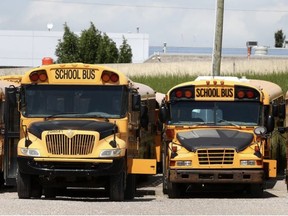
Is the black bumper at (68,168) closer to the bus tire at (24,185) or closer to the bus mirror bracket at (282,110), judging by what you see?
the bus tire at (24,185)

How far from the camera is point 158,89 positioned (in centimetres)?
4525

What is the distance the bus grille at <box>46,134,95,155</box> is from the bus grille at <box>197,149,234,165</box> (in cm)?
237

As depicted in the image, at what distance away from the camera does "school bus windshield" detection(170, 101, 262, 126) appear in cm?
2177

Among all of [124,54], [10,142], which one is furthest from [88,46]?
[10,142]

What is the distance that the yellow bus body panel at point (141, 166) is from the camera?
20469 millimetres

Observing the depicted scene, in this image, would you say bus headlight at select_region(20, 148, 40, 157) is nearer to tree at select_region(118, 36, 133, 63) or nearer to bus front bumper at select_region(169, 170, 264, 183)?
bus front bumper at select_region(169, 170, 264, 183)

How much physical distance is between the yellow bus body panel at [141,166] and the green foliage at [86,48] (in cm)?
5000

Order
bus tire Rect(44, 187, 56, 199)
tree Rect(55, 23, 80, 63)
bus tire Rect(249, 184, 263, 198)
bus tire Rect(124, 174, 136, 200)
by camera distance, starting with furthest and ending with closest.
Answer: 1. tree Rect(55, 23, 80, 63)
2. bus tire Rect(44, 187, 56, 199)
3. bus tire Rect(249, 184, 263, 198)
4. bus tire Rect(124, 174, 136, 200)

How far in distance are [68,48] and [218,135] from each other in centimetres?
5101

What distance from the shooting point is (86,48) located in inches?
2820

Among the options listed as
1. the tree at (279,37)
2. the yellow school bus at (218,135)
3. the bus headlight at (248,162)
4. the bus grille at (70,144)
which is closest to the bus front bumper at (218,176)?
the yellow school bus at (218,135)

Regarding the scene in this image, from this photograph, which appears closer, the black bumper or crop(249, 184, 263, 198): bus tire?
the black bumper

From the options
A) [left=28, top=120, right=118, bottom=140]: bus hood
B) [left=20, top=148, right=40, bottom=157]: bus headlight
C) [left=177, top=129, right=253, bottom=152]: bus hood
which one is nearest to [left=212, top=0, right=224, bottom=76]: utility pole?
[left=177, top=129, right=253, bottom=152]: bus hood

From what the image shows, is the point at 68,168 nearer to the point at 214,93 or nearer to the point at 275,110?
the point at 214,93
